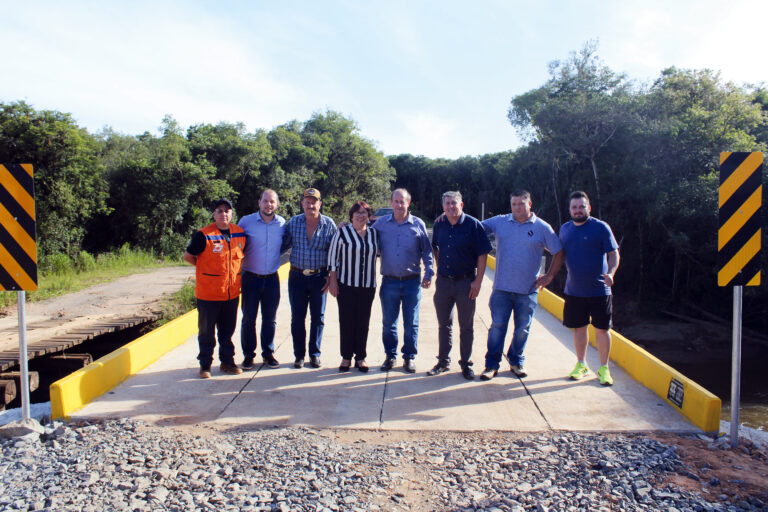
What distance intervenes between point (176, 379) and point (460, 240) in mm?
3181

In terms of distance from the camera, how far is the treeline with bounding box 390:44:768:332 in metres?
19.3

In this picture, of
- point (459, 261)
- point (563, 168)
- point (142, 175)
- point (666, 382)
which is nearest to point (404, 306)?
point (459, 261)

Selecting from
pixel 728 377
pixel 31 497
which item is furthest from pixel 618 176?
pixel 31 497

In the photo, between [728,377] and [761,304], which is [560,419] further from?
[761,304]

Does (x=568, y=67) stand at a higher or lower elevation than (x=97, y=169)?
higher

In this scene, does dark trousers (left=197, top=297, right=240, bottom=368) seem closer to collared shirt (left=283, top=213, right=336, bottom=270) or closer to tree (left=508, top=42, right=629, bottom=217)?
collared shirt (left=283, top=213, right=336, bottom=270)

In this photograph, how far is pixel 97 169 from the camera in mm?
18812

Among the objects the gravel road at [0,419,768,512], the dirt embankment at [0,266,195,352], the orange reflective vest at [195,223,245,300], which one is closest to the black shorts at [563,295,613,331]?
the gravel road at [0,419,768,512]

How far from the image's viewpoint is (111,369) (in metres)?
5.14

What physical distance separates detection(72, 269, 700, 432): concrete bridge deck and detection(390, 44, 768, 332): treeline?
1439 centimetres

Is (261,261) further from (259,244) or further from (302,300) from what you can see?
(302,300)

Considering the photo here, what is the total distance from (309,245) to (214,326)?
1.27 meters

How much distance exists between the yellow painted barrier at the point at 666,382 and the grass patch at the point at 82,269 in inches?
513

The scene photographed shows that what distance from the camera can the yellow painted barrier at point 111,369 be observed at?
173 inches
